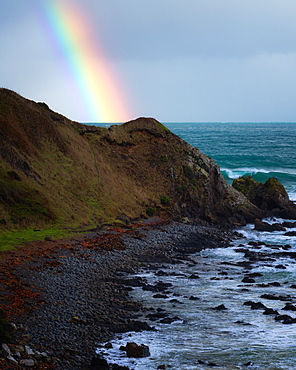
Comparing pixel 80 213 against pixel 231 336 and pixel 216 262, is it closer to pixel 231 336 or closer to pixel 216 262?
pixel 216 262

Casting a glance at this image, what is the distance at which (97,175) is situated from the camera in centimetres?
3988

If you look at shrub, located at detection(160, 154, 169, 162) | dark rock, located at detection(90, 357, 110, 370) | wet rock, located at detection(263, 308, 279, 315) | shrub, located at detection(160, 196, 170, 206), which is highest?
shrub, located at detection(160, 154, 169, 162)

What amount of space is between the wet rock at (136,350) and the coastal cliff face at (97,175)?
16.4m

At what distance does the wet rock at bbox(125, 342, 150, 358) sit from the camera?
46.5ft

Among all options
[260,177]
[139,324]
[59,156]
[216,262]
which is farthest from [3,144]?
[260,177]

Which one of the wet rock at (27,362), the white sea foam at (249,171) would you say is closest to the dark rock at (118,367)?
the wet rock at (27,362)

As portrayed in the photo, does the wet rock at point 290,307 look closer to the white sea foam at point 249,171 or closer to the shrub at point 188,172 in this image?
the shrub at point 188,172

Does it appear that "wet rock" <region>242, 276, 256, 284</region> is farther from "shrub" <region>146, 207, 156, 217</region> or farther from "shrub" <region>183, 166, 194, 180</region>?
"shrub" <region>183, 166, 194, 180</region>

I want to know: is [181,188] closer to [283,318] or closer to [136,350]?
[283,318]

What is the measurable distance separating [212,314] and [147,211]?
21144 mm

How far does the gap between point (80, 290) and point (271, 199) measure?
30876 millimetres

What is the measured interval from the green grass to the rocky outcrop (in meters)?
22.4

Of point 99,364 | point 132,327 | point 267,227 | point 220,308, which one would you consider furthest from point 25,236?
point 267,227

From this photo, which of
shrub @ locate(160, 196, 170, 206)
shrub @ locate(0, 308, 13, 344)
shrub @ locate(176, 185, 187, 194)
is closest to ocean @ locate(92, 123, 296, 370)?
shrub @ locate(0, 308, 13, 344)
